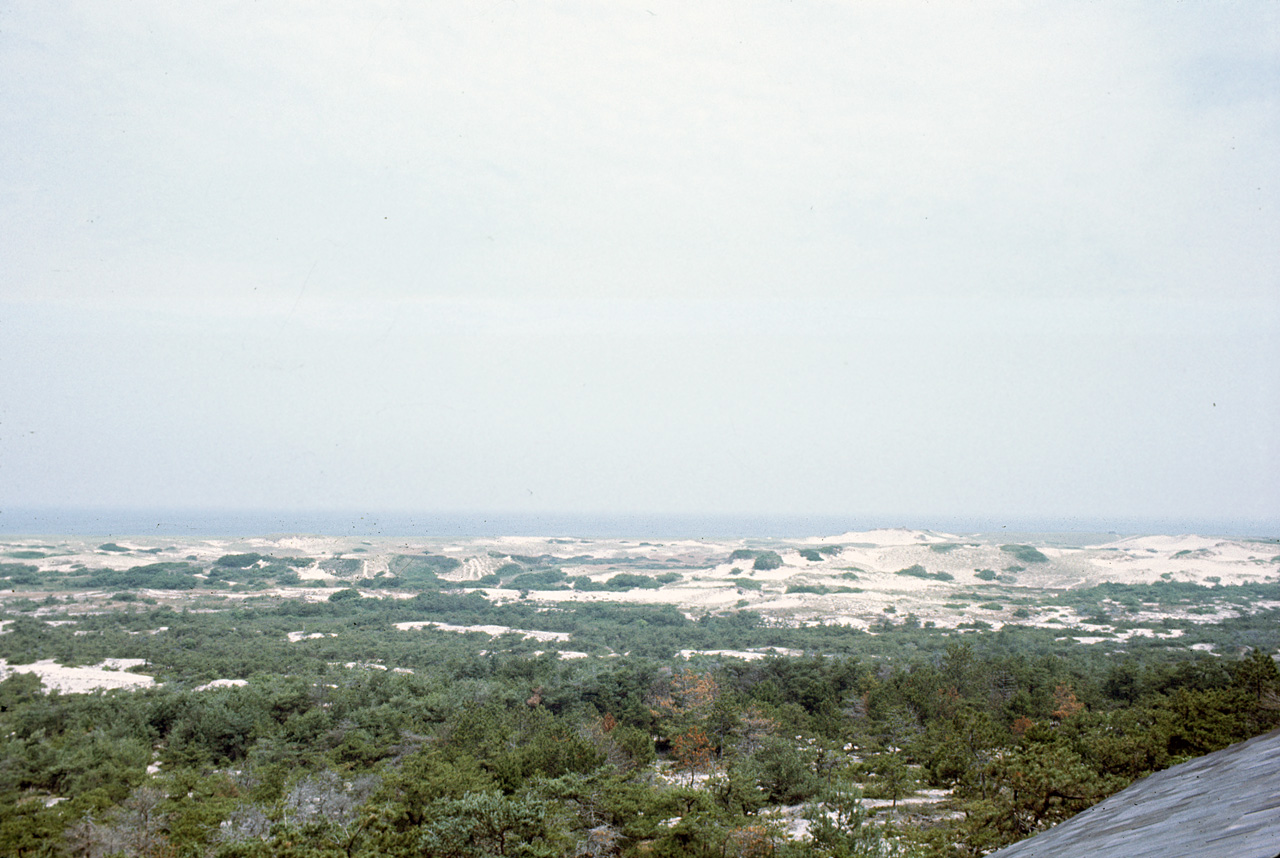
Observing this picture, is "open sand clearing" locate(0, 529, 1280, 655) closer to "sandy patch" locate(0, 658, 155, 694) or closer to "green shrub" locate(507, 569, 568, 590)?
"green shrub" locate(507, 569, 568, 590)

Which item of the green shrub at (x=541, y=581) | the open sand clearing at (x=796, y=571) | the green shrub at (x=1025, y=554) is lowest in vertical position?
the green shrub at (x=541, y=581)

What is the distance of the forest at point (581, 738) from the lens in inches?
494

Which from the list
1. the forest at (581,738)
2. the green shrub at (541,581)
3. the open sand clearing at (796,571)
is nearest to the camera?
the forest at (581,738)

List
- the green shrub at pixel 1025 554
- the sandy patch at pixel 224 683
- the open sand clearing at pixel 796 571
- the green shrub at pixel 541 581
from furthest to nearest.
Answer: the green shrub at pixel 1025 554 → the green shrub at pixel 541 581 → the open sand clearing at pixel 796 571 → the sandy patch at pixel 224 683

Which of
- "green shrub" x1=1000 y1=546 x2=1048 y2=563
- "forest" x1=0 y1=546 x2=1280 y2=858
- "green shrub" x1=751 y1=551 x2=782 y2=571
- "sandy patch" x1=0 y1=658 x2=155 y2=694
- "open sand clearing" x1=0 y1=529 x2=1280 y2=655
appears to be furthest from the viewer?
"green shrub" x1=1000 y1=546 x2=1048 y2=563

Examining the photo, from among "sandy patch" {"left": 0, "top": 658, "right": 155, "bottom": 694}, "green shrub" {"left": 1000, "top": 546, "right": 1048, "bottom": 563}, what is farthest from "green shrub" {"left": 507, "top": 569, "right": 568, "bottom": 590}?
"green shrub" {"left": 1000, "top": 546, "right": 1048, "bottom": 563}

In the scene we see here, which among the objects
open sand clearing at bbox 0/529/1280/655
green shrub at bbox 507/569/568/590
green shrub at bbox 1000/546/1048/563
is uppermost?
green shrub at bbox 1000/546/1048/563

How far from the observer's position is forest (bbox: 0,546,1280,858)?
12.5m

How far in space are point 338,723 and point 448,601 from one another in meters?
32.0

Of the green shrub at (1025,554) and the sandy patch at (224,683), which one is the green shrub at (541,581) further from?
the green shrub at (1025,554)

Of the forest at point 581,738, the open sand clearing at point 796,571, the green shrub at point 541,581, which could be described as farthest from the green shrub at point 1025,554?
the green shrub at point 541,581

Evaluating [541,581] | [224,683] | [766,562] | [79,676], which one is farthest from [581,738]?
[766,562]

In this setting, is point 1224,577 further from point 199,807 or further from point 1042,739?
point 199,807

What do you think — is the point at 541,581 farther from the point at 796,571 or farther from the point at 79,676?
the point at 79,676
